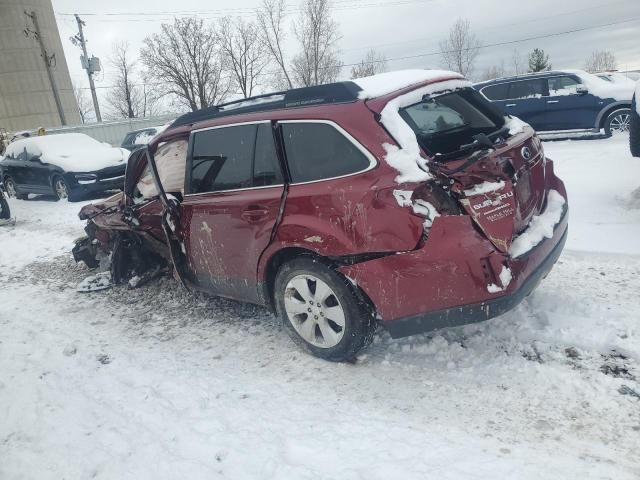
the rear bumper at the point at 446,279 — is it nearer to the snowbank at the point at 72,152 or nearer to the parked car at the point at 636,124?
the parked car at the point at 636,124

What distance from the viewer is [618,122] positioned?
10766 millimetres

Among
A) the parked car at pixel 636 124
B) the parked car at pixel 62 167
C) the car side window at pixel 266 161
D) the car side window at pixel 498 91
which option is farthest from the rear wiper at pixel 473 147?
the car side window at pixel 498 91

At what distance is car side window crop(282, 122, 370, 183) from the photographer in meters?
2.97

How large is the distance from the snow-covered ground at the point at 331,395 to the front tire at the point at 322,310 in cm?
17

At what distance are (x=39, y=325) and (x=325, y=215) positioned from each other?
3.28 m

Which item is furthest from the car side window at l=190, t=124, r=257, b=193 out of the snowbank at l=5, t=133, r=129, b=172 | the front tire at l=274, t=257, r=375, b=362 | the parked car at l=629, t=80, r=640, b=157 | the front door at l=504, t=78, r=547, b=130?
the front door at l=504, t=78, r=547, b=130

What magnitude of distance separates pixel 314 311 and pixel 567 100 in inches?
413

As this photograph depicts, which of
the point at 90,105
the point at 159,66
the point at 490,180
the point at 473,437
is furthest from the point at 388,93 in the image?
the point at 90,105

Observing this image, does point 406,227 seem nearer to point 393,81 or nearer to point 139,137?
point 393,81

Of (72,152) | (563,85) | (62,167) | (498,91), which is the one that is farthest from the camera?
(72,152)

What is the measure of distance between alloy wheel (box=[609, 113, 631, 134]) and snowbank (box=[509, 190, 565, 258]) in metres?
8.94

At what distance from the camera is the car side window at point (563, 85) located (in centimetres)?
1116

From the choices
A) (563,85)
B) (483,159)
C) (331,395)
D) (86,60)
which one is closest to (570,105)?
(563,85)

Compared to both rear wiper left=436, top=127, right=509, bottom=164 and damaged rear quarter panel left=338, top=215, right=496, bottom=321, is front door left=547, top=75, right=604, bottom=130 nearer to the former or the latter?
rear wiper left=436, top=127, right=509, bottom=164
